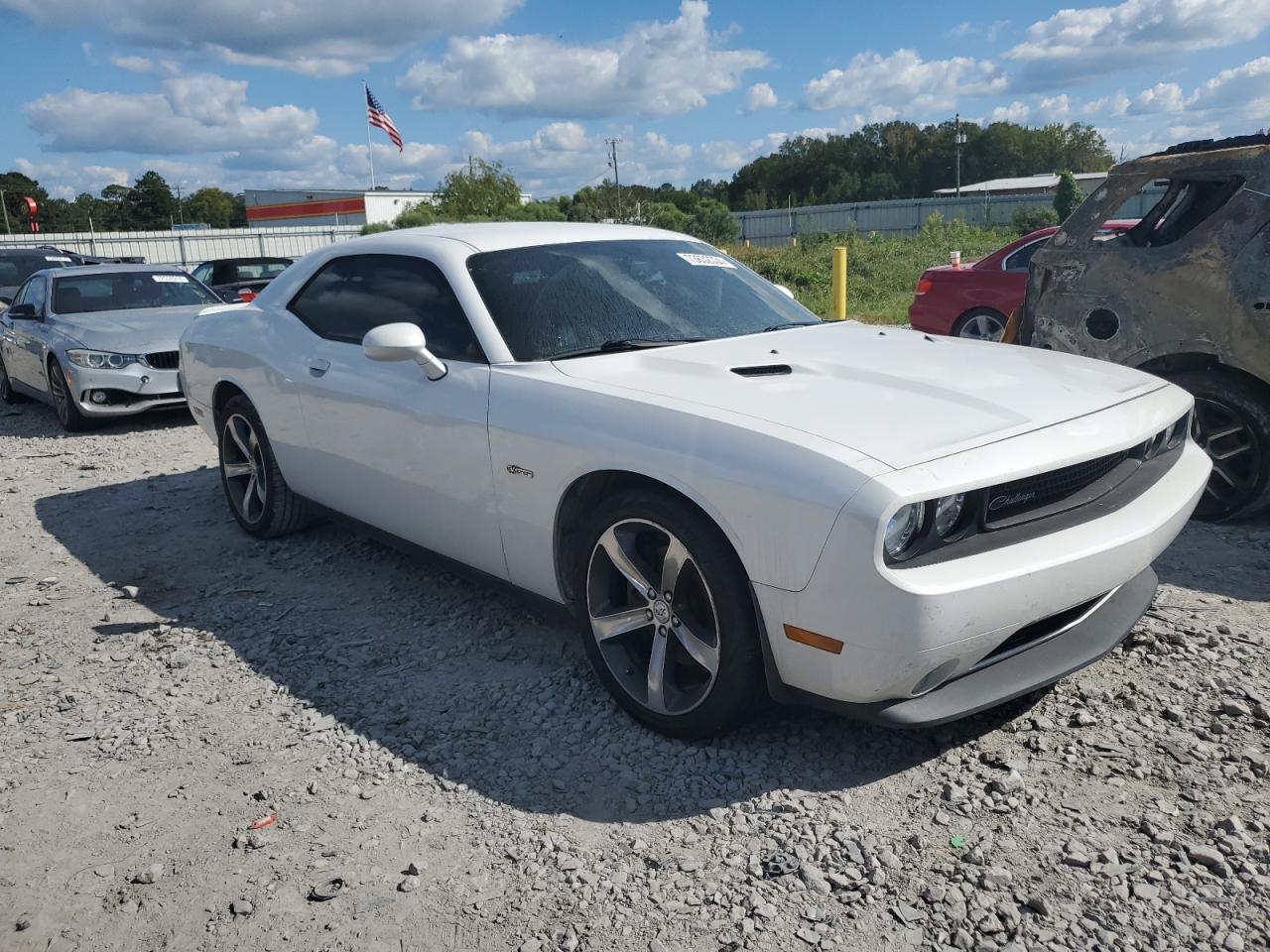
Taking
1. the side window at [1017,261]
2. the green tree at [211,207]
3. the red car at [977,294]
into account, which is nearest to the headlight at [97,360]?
the red car at [977,294]

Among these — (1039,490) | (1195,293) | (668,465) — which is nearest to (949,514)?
(1039,490)

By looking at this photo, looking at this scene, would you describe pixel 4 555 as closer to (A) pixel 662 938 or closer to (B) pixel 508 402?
(B) pixel 508 402

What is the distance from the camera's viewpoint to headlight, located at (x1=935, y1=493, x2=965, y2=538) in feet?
8.80

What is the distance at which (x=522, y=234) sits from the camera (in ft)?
14.3

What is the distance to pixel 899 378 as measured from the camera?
3309mm

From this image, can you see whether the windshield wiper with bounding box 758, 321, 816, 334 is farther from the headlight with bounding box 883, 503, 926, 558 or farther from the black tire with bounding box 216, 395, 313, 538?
the black tire with bounding box 216, 395, 313, 538

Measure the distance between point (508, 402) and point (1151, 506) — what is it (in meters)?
2.08

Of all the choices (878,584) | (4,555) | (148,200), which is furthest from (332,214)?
(878,584)

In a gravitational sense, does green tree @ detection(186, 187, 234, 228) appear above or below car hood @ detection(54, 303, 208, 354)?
above

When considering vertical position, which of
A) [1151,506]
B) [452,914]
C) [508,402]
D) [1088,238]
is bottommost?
[452,914]

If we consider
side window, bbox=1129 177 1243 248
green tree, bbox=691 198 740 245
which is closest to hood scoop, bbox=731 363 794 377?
side window, bbox=1129 177 1243 248

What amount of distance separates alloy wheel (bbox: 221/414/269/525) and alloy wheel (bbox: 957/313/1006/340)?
7309 millimetres

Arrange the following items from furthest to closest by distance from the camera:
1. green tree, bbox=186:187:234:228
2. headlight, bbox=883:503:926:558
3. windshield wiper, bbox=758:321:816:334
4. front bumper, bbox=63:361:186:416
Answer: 1. green tree, bbox=186:187:234:228
2. front bumper, bbox=63:361:186:416
3. windshield wiper, bbox=758:321:816:334
4. headlight, bbox=883:503:926:558

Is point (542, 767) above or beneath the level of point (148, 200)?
beneath
